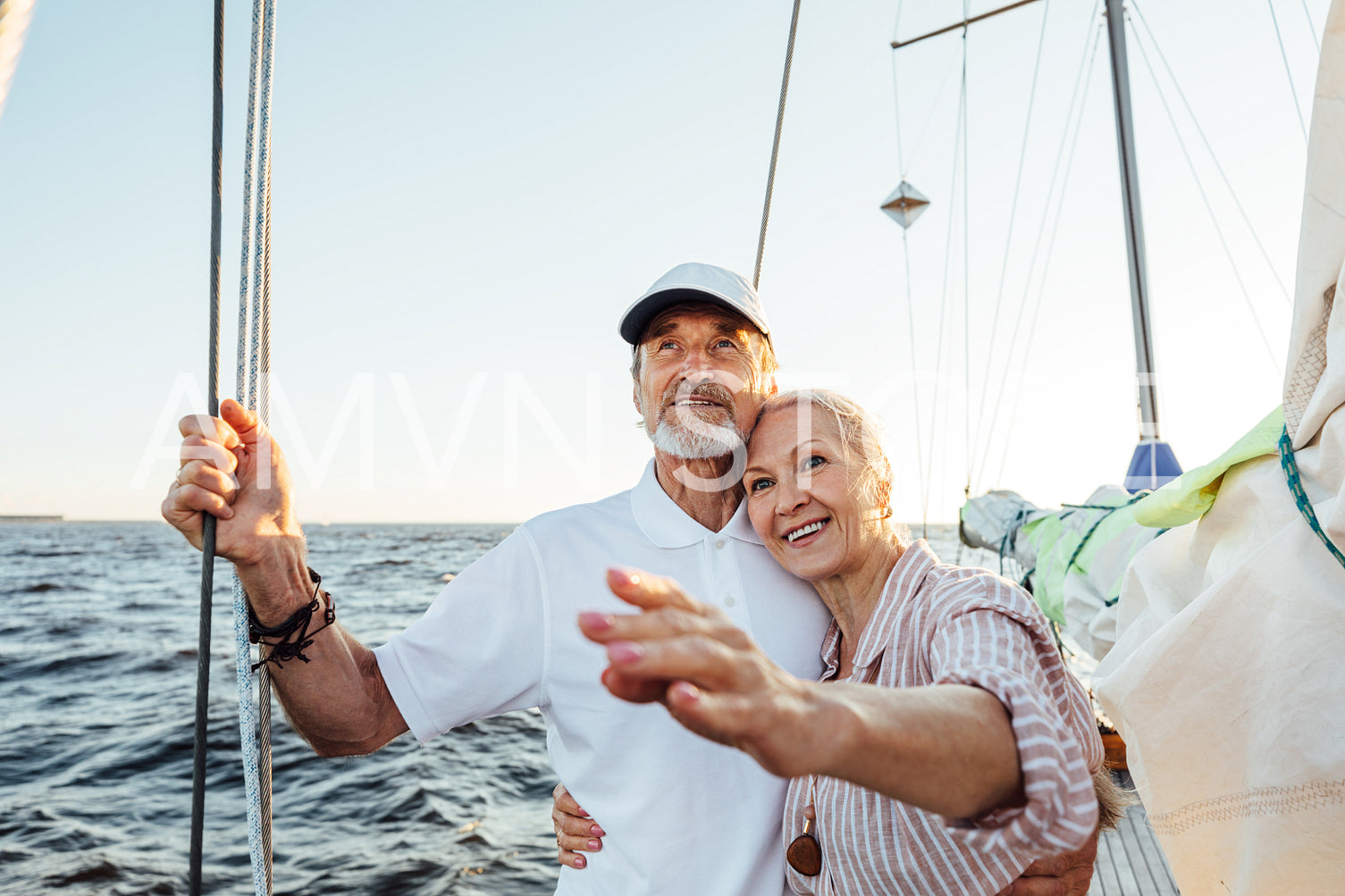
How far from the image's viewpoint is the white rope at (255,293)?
1621mm

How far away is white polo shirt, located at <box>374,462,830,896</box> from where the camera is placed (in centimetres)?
177

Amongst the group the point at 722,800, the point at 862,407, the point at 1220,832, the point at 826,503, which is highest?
the point at 862,407

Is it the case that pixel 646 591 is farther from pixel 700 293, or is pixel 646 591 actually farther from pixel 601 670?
pixel 700 293

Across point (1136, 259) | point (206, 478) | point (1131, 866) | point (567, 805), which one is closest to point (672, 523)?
point (567, 805)

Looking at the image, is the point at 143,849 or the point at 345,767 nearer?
the point at 143,849

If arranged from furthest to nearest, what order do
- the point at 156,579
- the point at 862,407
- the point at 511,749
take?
the point at 156,579 → the point at 511,749 → the point at 862,407

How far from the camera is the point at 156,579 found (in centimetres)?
2703

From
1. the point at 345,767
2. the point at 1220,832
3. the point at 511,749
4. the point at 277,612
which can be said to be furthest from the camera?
the point at 511,749

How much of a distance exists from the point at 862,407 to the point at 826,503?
27cm

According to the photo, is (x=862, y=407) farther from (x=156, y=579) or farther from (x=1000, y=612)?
(x=156, y=579)

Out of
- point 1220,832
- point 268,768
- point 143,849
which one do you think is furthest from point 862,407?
point 143,849

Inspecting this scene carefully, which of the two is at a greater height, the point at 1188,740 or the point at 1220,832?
the point at 1188,740

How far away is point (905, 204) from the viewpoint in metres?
11.6

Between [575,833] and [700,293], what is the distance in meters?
1.40
